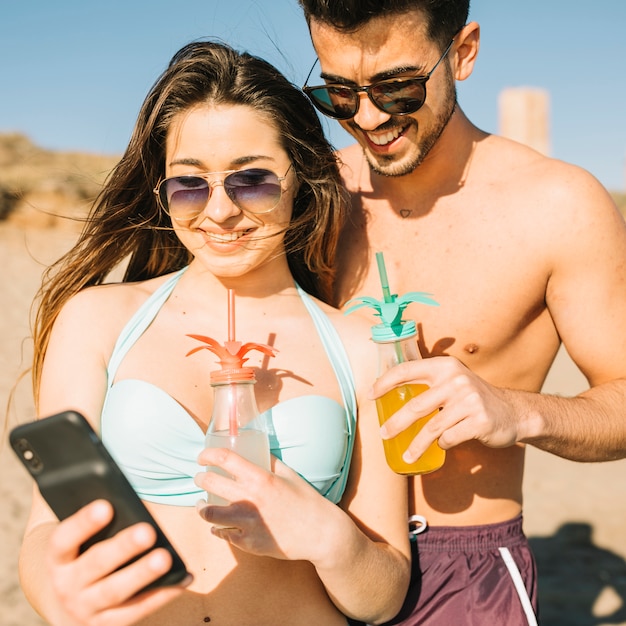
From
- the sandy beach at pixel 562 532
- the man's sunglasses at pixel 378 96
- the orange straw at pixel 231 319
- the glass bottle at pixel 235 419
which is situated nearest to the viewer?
the glass bottle at pixel 235 419

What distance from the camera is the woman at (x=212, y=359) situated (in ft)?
6.48

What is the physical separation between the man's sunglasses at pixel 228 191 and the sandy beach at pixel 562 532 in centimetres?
125

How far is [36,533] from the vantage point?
205 cm

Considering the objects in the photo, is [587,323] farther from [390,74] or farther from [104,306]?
[104,306]

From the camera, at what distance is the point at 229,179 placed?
7.47 feet

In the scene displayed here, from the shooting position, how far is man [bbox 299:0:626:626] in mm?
2680

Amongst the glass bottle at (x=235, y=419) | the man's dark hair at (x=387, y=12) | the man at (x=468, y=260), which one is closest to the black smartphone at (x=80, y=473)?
the glass bottle at (x=235, y=419)

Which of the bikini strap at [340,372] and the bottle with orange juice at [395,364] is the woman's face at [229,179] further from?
the bottle with orange juice at [395,364]

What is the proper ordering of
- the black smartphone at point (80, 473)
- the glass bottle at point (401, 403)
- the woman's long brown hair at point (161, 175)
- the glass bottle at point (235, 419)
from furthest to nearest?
the woman's long brown hair at point (161, 175)
the glass bottle at point (401, 403)
the glass bottle at point (235, 419)
the black smartphone at point (80, 473)

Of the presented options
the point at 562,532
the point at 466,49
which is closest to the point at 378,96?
the point at 466,49

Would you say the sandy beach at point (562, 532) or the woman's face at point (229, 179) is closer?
the woman's face at point (229, 179)

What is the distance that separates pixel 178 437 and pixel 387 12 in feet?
5.41

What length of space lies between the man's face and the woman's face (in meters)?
0.47

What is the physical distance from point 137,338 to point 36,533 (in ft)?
2.03
